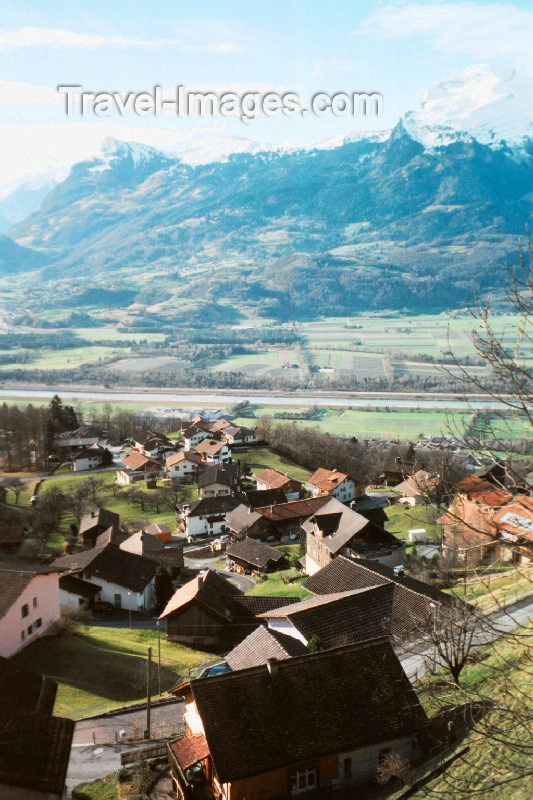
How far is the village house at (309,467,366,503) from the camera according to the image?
5519 centimetres

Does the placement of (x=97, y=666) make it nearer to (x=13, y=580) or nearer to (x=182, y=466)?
(x=13, y=580)

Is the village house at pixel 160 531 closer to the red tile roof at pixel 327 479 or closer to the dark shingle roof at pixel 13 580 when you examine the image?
the red tile roof at pixel 327 479

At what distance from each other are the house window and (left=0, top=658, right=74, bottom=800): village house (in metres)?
3.91

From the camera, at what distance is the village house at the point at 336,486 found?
5519 centimetres

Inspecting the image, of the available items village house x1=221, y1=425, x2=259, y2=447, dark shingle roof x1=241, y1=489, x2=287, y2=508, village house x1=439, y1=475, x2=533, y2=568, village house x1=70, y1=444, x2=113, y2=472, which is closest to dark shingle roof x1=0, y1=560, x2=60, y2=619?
village house x1=439, y1=475, x2=533, y2=568

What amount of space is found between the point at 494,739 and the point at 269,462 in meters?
61.5

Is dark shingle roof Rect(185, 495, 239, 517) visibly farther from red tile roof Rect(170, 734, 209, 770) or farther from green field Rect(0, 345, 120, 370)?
green field Rect(0, 345, 120, 370)

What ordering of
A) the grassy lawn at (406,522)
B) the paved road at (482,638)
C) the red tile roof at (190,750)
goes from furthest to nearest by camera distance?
1. the grassy lawn at (406,522)
2. the paved road at (482,638)
3. the red tile roof at (190,750)

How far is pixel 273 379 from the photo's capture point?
142500 millimetres

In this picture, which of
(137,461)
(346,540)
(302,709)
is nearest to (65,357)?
(137,461)

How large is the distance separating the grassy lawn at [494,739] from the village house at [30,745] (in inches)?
244

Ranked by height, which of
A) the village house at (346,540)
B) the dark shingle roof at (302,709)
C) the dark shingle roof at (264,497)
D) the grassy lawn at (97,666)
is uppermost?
the dark shingle roof at (302,709)

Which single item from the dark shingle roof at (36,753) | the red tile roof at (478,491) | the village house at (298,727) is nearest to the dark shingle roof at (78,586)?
the red tile roof at (478,491)

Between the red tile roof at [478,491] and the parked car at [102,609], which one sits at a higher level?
the red tile roof at [478,491]
